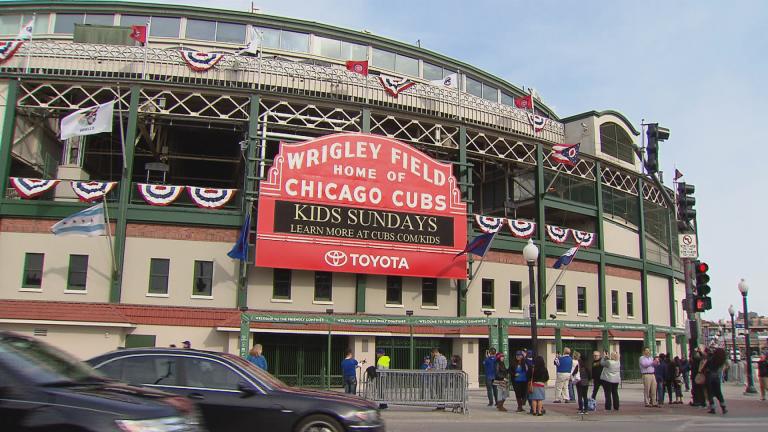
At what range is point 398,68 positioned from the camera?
4322 centimetres

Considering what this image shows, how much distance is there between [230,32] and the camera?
3994 cm

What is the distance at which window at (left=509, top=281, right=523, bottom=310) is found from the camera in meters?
33.4

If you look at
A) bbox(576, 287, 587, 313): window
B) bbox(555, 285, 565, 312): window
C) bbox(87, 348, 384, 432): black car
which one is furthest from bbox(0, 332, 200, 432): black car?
bbox(576, 287, 587, 313): window

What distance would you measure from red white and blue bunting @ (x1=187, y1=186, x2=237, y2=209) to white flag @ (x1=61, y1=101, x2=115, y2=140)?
14.1 feet

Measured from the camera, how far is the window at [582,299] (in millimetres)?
A: 35969

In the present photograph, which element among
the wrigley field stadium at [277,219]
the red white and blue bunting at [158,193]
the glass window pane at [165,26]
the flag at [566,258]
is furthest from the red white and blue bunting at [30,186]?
the flag at [566,258]

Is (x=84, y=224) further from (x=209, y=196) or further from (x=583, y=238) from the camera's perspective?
(x=583, y=238)

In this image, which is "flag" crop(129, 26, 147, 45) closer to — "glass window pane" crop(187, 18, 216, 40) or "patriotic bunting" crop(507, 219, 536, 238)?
"glass window pane" crop(187, 18, 216, 40)

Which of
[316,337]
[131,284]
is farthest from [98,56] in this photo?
[316,337]

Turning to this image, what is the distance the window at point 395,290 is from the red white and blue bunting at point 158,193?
10.2 m

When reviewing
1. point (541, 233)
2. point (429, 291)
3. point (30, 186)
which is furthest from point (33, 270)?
point (541, 233)

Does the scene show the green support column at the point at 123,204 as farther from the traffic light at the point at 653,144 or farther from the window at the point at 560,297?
the window at the point at 560,297

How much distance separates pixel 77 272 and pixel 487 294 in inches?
A: 733

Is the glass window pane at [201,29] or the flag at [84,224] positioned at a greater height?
the glass window pane at [201,29]
